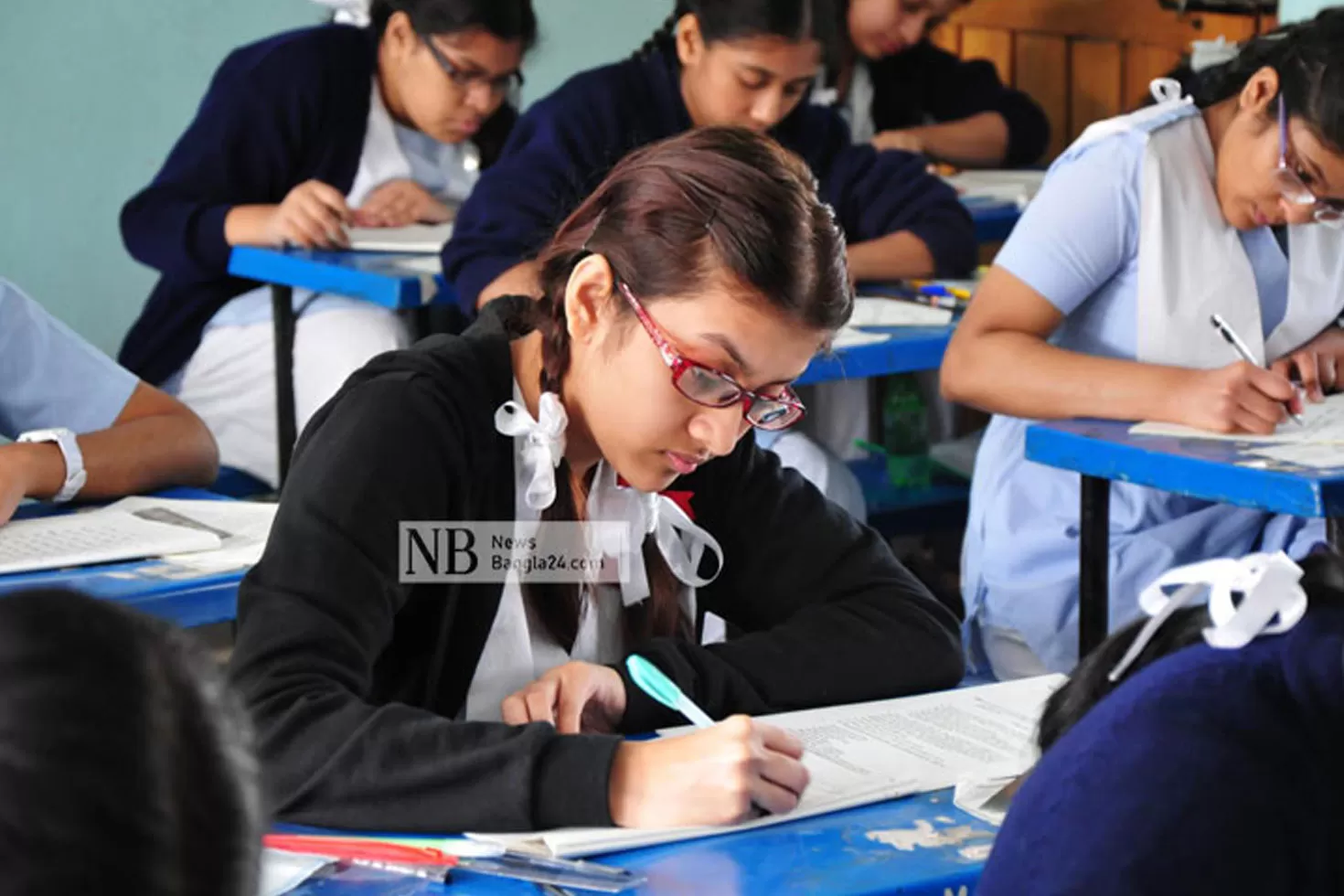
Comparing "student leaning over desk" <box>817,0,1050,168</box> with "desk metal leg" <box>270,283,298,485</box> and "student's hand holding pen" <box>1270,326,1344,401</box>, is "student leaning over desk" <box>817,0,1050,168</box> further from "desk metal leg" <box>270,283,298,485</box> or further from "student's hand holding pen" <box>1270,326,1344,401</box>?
"student's hand holding pen" <box>1270,326,1344,401</box>

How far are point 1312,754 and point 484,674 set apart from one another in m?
0.94

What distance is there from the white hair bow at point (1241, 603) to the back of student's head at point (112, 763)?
1.68ft

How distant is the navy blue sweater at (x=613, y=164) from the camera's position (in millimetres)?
3270

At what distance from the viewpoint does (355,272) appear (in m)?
3.33

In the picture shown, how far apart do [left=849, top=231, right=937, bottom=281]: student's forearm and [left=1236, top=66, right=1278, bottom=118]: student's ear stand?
1087mm

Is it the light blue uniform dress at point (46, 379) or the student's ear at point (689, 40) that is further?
the student's ear at point (689, 40)

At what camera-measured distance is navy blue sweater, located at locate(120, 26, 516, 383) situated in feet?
Result: 11.9

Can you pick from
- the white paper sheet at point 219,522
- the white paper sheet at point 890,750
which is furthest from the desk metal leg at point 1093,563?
the white paper sheet at point 219,522

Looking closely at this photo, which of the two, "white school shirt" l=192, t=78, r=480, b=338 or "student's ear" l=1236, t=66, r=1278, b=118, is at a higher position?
"student's ear" l=1236, t=66, r=1278, b=118

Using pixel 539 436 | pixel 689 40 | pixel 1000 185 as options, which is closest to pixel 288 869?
pixel 539 436

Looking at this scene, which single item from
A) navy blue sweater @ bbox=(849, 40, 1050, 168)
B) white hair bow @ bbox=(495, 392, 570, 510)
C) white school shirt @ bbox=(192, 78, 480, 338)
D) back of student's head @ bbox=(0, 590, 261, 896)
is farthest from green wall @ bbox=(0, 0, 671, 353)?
back of student's head @ bbox=(0, 590, 261, 896)

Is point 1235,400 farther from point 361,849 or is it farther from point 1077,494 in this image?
point 361,849

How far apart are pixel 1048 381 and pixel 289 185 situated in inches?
75.2

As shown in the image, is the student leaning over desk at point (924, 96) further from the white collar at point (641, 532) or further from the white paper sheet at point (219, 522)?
the white collar at point (641, 532)
